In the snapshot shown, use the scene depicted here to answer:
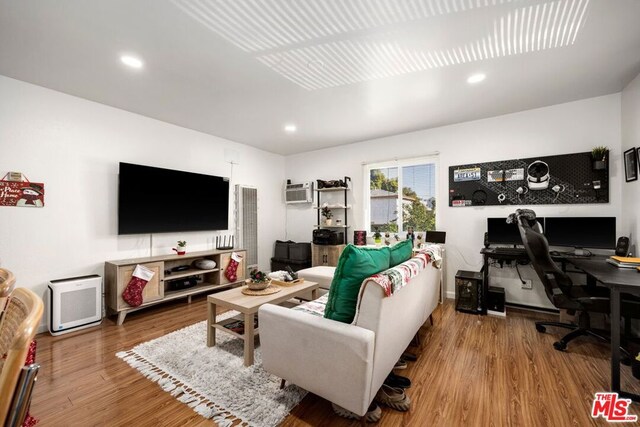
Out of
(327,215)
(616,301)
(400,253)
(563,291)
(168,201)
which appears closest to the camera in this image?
(616,301)

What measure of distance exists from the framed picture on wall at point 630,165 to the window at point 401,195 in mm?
1934

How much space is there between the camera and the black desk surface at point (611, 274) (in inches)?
65.1

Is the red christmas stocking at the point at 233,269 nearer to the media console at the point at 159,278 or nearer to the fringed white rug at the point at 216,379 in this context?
the media console at the point at 159,278

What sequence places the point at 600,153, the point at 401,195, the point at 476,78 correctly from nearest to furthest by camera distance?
the point at 476,78, the point at 600,153, the point at 401,195

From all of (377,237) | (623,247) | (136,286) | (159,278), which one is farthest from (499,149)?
(136,286)

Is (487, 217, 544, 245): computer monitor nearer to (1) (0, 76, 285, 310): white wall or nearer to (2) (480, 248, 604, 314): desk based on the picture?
(2) (480, 248, 604, 314): desk

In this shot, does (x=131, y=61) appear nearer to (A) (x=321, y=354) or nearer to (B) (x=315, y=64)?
(B) (x=315, y=64)

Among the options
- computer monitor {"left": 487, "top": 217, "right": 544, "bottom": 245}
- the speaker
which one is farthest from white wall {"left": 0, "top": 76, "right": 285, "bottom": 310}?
the speaker

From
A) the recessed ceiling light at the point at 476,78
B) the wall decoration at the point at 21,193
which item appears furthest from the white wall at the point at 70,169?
the recessed ceiling light at the point at 476,78

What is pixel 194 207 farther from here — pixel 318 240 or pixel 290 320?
pixel 290 320

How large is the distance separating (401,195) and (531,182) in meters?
1.68

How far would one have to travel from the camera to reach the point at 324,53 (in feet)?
7.27

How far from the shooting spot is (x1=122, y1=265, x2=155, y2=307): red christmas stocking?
2926 mm

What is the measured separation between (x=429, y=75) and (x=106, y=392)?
3652 millimetres
